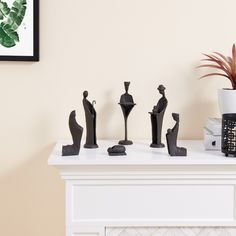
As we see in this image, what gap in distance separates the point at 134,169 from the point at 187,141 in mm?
479

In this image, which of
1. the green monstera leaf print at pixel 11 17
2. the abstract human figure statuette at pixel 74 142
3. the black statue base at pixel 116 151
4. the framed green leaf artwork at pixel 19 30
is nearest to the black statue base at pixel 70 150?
the abstract human figure statuette at pixel 74 142

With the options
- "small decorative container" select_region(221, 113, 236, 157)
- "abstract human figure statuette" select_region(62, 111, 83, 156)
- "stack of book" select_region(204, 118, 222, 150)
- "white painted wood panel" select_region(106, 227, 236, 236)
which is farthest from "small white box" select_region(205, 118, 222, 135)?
"abstract human figure statuette" select_region(62, 111, 83, 156)

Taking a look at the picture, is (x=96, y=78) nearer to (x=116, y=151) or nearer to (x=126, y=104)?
(x=126, y=104)

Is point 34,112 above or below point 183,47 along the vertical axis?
below

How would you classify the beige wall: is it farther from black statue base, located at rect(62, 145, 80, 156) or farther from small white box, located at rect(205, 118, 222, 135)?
black statue base, located at rect(62, 145, 80, 156)

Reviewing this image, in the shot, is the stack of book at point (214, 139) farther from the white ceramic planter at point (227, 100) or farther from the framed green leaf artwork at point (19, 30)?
the framed green leaf artwork at point (19, 30)

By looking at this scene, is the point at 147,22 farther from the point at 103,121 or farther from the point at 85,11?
the point at 103,121

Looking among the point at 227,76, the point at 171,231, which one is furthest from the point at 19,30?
the point at 171,231

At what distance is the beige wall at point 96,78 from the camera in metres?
2.19

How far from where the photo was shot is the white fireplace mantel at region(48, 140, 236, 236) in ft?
5.92

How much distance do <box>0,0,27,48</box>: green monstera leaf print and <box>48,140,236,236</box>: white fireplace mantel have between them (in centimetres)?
69

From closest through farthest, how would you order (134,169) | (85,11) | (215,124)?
1. (134,169)
2. (215,124)
3. (85,11)

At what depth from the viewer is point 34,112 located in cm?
222

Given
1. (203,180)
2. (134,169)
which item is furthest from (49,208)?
(203,180)
